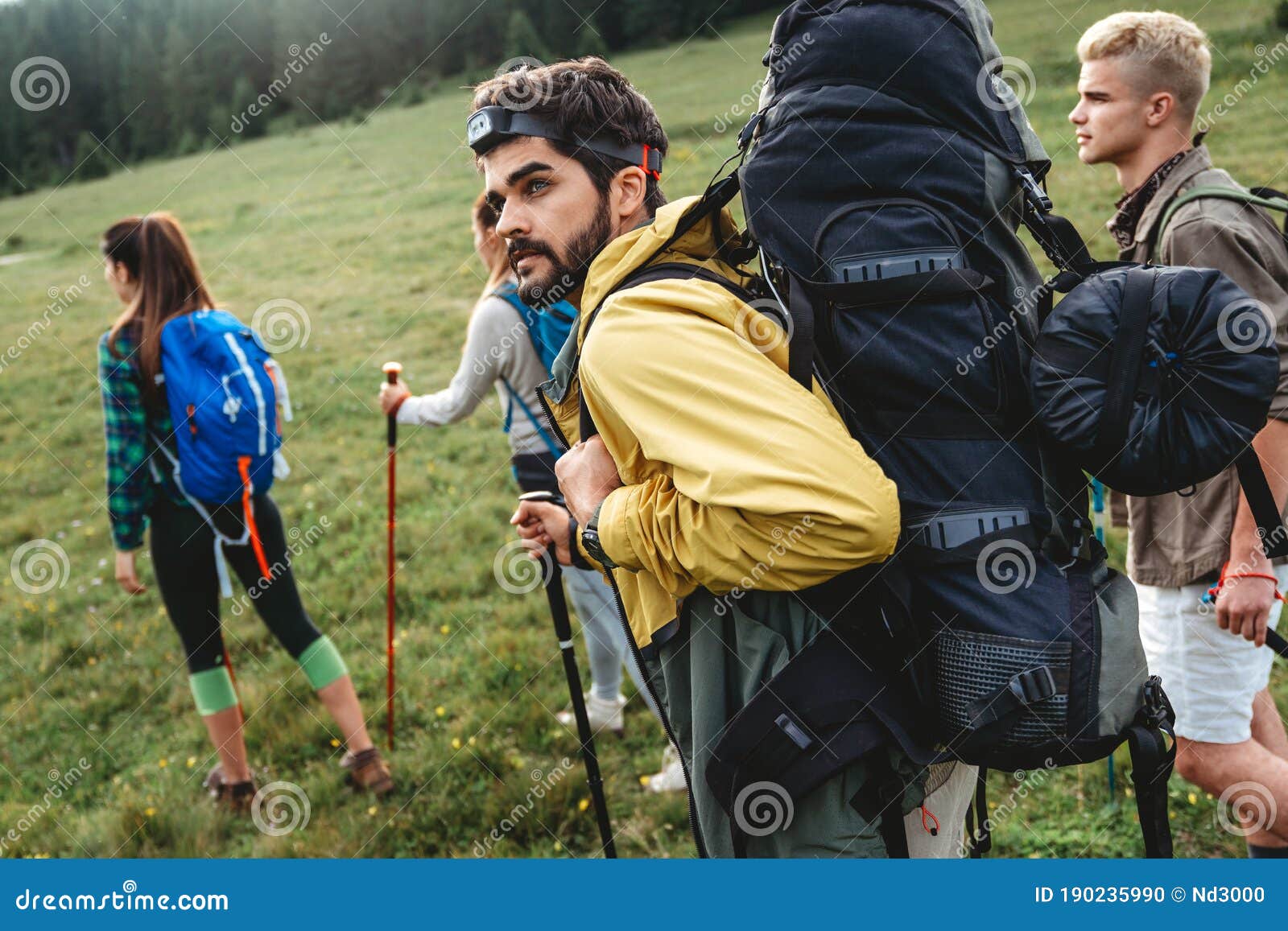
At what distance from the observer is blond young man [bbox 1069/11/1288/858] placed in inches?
115

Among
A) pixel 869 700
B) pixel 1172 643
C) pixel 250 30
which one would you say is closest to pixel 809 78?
pixel 869 700

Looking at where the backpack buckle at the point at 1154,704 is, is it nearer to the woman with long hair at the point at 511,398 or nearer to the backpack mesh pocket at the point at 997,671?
the backpack mesh pocket at the point at 997,671

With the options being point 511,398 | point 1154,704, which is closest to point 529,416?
point 511,398

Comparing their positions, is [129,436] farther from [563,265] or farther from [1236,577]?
[1236,577]

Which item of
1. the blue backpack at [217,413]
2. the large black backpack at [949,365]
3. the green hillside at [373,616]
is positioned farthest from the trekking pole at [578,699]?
the blue backpack at [217,413]

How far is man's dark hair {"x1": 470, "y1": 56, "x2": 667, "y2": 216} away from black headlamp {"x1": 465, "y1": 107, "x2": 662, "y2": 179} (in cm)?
A: 1

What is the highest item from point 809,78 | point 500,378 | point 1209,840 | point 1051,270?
point 809,78

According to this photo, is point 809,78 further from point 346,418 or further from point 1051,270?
point 346,418

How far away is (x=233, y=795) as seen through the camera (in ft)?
15.9

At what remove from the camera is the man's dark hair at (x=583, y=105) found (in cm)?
253

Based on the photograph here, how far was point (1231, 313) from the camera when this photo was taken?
1815 millimetres

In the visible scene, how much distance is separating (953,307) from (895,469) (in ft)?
1.13

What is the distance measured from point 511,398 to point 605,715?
178 centimetres

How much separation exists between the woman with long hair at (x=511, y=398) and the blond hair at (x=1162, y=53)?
8.24 feet
